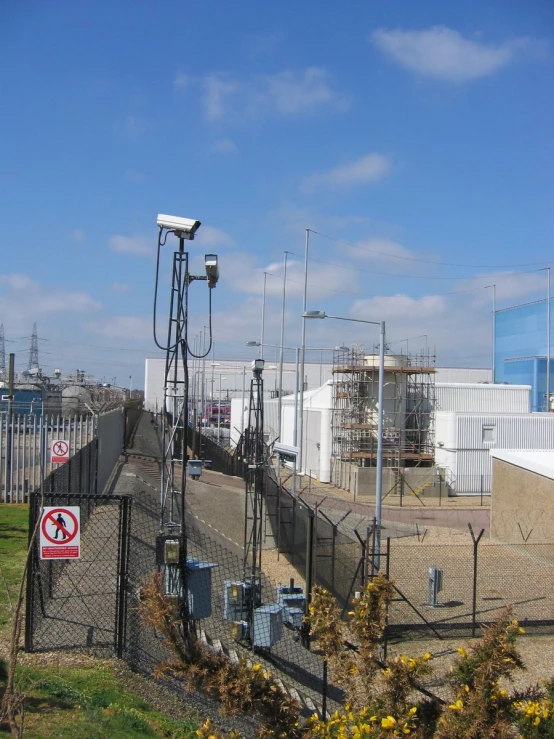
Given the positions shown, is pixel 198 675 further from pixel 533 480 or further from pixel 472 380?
pixel 472 380

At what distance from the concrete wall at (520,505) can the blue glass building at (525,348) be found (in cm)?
4186

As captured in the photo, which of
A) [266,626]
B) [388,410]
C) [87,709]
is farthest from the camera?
[388,410]

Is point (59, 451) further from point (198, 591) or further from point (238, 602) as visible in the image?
point (198, 591)

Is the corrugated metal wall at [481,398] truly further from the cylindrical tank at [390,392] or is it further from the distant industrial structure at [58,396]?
the distant industrial structure at [58,396]

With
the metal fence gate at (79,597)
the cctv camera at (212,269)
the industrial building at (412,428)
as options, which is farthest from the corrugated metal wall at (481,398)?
the cctv camera at (212,269)

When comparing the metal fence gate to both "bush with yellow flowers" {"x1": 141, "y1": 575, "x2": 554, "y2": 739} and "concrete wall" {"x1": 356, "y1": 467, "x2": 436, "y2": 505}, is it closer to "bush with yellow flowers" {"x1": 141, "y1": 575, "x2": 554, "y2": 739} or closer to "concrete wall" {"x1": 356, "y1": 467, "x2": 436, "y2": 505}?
"bush with yellow flowers" {"x1": 141, "y1": 575, "x2": 554, "y2": 739}

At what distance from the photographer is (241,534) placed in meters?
22.1

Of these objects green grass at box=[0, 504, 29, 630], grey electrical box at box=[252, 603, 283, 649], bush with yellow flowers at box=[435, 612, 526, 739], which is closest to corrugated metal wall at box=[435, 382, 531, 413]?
green grass at box=[0, 504, 29, 630]

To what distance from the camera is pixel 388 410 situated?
1747 inches

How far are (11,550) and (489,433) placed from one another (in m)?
32.2

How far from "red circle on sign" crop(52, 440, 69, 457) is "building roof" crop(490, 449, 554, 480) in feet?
43.7

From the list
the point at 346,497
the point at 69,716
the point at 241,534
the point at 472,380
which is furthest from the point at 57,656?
the point at 472,380

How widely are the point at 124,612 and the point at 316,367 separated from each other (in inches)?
3248

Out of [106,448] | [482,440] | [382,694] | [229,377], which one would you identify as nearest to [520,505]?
[106,448]
